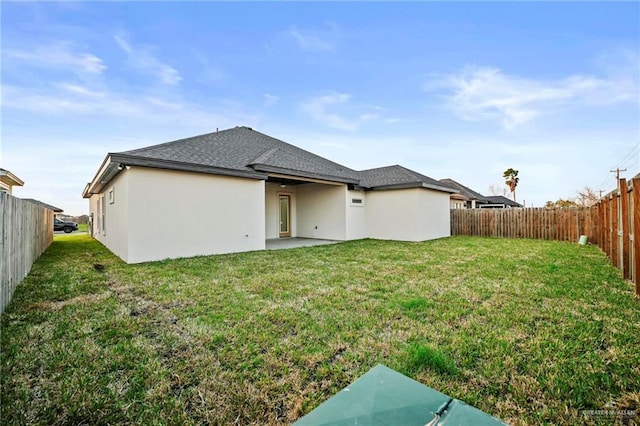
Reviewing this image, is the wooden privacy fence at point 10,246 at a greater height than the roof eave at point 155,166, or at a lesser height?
lesser

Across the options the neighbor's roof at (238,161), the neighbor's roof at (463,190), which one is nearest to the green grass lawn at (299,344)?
the neighbor's roof at (238,161)

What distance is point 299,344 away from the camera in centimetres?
279

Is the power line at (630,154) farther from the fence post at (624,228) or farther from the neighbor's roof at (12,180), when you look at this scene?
the neighbor's roof at (12,180)

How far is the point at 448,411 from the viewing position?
1.23 meters

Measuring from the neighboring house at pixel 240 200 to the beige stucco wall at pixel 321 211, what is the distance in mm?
48

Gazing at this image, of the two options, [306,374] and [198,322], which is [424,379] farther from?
[198,322]

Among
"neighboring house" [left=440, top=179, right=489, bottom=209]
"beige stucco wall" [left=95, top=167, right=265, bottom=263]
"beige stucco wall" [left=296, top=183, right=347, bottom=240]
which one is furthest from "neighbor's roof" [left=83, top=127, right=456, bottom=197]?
"neighboring house" [left=440, top=179, right=489, bottom=209]

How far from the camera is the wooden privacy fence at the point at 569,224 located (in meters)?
5.24

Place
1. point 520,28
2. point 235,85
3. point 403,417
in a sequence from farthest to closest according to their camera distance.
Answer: point 235,85, point 520,28, point 403,417

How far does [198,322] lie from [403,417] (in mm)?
2899

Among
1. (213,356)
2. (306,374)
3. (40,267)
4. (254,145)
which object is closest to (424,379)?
(306,374)

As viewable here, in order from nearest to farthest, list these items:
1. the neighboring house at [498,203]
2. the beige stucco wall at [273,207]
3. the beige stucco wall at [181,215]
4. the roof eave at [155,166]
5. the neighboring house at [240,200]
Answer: the roof eave at [155,166]
the beige stucco wall at [181,215]
the neighboring house at [240,200]
the beige stucco wall at [273,207]
the neighboring house at [498,203]

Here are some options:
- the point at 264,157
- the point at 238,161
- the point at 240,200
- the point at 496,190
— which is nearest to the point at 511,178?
the point at 496,190

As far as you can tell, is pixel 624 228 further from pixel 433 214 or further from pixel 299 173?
pixel 299 173
